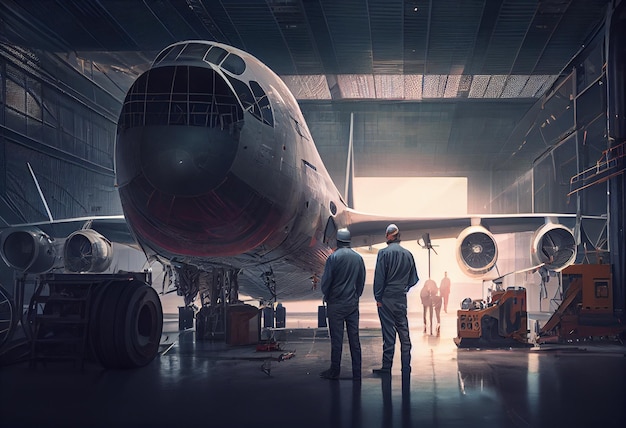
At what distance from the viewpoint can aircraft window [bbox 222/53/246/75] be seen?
8.80 metres

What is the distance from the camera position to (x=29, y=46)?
22547 millimetres

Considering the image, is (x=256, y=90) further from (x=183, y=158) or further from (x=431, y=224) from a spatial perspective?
(x=431, y=224)

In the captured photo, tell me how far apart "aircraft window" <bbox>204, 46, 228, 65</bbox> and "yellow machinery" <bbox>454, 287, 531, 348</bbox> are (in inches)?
295

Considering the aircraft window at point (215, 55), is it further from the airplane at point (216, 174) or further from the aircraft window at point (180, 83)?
the aircraft window at point (180, 83)

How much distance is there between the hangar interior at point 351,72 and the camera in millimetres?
20766

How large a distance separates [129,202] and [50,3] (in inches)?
592

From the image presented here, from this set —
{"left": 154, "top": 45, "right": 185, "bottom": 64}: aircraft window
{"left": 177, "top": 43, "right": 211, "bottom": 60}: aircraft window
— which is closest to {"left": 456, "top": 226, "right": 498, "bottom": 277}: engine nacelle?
{"left": 177, "top": 43, "right": 211, "bottom": 60}: aircraft window

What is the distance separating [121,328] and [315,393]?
3615 mm

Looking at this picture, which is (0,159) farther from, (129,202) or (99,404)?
(99,404)

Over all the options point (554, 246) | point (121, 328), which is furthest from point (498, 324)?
point (121, 328)

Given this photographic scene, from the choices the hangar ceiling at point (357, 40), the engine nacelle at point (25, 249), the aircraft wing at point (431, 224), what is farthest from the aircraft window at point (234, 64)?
the hangar ceiling at point (357, 40)

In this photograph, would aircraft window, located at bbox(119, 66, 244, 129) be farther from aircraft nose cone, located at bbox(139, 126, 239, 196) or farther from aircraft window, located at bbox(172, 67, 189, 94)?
aircraft nose cone, located at bbox(139, 126, 239, 196)

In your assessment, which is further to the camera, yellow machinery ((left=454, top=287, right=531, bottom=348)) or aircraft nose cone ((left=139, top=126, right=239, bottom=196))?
yellow machinery ((left=454, top=287, right=531, bottom=348))

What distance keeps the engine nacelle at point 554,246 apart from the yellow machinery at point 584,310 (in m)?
2.87
